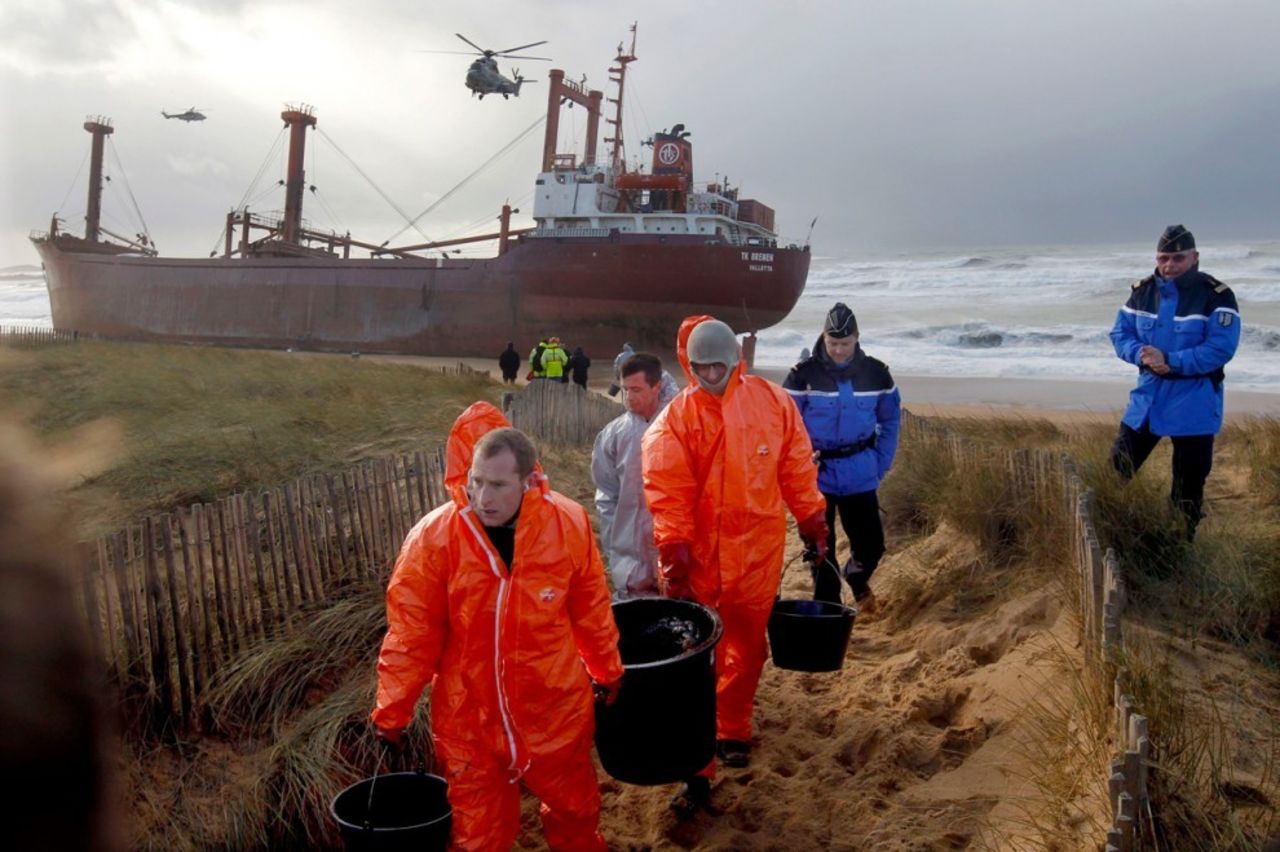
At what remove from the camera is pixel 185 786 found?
3.56 metres

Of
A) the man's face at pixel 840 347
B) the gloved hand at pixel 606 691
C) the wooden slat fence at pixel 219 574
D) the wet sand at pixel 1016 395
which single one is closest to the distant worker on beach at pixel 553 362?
the wet sand at pixel 1016 395

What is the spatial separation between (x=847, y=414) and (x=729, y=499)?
138 cm

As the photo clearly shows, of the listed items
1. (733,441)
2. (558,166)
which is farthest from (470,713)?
(558,166)

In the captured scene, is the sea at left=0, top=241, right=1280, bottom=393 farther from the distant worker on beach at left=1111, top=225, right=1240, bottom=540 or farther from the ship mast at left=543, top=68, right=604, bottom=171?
the distant worker on beach at left=1111, top=225, right=1240, bottom=540

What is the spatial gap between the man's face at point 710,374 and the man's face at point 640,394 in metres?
0.41

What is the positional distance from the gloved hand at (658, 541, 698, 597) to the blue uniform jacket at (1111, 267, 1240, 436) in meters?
2.66

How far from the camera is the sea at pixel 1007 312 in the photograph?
105 feet

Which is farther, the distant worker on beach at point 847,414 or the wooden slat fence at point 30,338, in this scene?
the wooden slat fence at point 30,338

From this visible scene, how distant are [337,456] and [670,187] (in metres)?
22.6

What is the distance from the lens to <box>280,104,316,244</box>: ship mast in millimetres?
37812

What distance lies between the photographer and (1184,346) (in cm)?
461

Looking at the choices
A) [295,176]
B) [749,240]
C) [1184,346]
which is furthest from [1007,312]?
[1184,346]

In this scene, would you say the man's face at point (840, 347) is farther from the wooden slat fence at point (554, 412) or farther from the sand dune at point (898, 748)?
the wooden slat fence at point (554, 412)

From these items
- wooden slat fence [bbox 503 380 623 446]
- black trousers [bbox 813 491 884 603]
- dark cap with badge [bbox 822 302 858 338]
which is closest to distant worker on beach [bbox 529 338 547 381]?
wooden slat fence [bbox 503 380 623 446]
